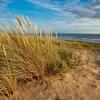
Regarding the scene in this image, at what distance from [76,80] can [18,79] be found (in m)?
1.05

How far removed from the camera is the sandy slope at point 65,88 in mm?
2734

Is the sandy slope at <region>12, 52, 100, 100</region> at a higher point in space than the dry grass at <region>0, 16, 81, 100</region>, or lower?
lower

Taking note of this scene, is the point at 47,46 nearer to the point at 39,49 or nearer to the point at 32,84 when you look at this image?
the point at 39,49

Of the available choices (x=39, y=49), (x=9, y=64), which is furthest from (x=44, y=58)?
(x=9, y=64)

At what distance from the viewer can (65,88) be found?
296 centimetres

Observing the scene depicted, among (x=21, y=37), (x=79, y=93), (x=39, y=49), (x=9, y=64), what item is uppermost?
(x=21, y=37)

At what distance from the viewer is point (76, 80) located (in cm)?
326

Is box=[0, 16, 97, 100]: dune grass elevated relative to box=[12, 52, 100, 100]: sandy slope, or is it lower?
elevated

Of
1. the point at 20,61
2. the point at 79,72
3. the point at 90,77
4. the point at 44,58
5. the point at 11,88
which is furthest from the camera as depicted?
the point at 79,72

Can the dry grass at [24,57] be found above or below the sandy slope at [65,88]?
above

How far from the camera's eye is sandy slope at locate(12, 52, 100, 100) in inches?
108

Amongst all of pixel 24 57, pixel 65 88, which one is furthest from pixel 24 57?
pixel 65 88

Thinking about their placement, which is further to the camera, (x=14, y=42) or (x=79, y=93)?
(x=14, y=42)

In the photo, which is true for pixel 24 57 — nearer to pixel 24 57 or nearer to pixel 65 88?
pixel 24 57
